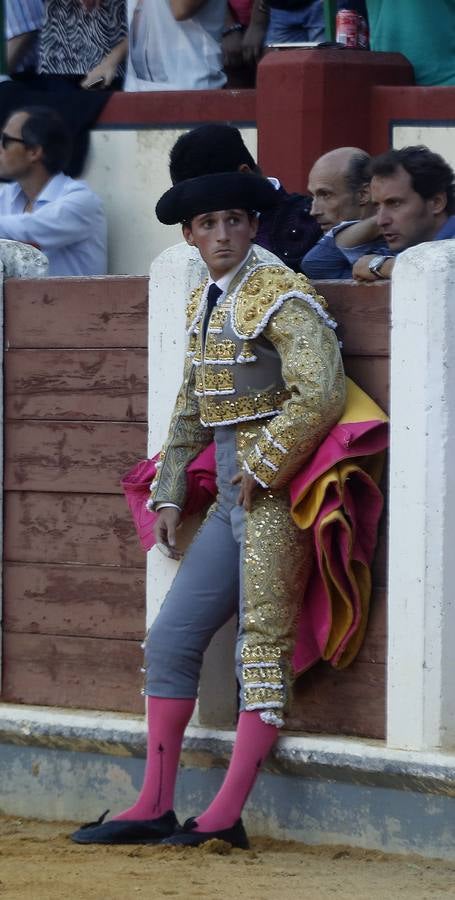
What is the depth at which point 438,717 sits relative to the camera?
455cm

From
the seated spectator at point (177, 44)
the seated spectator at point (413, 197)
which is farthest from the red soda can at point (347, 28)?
the seated spectator at point (413, 197)

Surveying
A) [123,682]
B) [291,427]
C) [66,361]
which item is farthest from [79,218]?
[291,427]

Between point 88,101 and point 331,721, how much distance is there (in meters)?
3.93

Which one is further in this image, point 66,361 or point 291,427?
point 66,361

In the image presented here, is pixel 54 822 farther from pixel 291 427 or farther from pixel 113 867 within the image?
pixel 291 427

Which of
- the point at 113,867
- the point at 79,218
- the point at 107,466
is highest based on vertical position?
the point at 79,218

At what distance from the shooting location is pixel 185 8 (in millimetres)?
7895

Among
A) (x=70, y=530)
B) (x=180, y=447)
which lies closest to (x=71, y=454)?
(x=70, y=530)

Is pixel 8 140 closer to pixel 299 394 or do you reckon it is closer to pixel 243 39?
pixel 243 39

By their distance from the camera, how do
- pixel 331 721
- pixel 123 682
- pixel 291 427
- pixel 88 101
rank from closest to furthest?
1. pixel 291 427
2. pixel 331 721
3. pixel 123 682
4. pixel 88 101

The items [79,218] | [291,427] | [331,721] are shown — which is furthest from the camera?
[79,218]

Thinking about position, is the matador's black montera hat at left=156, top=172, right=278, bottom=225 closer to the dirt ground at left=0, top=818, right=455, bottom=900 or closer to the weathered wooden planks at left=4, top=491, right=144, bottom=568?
the weathered wooden planks at left=4, top=491, right=144, bottom=568

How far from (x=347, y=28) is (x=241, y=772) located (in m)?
3.84

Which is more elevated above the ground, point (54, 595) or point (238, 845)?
point (54, 595)
